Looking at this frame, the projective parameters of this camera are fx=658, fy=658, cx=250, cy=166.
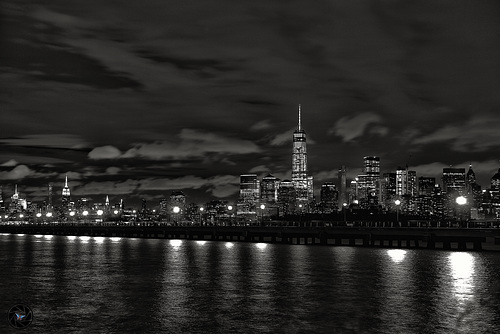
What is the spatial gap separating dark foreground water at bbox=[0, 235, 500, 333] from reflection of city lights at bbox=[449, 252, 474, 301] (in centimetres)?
11

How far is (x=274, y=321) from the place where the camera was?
129 ft

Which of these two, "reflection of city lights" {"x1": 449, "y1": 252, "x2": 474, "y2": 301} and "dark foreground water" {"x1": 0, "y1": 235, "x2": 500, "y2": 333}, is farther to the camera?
"reflection of city lights" {"x1": 449, "y1": 252, "x2": 474, "y2": 301}

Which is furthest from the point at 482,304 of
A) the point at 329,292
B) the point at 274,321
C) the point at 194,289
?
the point at 194,289

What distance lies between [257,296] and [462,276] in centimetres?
2503

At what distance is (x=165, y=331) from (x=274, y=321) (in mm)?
6973

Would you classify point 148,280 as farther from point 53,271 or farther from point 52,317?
point 52,317

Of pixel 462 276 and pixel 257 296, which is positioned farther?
pixel 462 276

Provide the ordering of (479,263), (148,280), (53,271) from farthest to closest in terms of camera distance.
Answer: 1. (479,263)
2. (53,271)
3. (148,280)

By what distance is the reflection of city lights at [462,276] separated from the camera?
173 ft

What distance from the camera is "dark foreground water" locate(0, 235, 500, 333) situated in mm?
38125

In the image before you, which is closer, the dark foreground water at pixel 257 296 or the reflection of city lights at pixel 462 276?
the dark foreground water at pixel 257 296

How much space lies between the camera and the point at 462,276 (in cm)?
6538

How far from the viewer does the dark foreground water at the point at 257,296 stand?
125ft

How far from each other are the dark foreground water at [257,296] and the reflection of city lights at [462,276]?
108 mm
